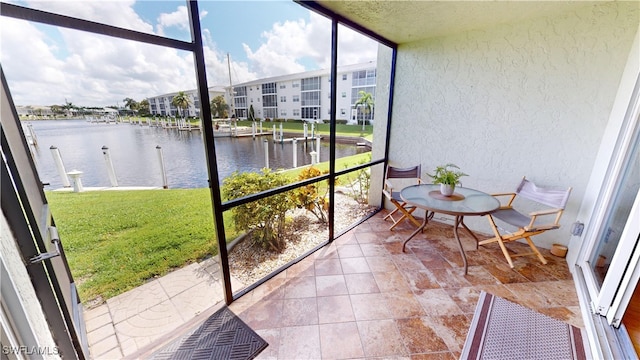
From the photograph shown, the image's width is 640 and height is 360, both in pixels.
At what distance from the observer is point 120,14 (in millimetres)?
1237

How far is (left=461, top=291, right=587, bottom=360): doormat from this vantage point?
5.19 feet

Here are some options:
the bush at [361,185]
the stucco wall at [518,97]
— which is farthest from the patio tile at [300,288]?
the stucco wall at [518,97]

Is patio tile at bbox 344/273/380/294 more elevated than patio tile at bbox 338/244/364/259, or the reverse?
patio tile at bbox 344/273/380/294

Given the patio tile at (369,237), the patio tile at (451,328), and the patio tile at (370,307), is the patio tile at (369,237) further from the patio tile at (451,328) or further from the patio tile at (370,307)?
the patio tile at (451,328)

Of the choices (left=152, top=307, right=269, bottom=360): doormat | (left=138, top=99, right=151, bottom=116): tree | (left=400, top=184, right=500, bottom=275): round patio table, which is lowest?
(left=152, top=307, right=269, bottom=360): doormat

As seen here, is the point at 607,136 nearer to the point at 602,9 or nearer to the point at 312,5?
the point at 602,9

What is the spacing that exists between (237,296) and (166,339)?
55cm

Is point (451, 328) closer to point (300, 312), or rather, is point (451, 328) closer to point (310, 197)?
point (300, 312)

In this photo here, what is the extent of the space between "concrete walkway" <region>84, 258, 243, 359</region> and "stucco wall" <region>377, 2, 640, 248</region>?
3.14 m

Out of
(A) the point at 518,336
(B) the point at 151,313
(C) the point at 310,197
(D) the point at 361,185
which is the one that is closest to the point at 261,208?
(C) the point at 310,197

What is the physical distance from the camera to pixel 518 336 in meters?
1.70

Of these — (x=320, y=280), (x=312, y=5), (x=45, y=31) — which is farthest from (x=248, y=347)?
(x=312, y=5)

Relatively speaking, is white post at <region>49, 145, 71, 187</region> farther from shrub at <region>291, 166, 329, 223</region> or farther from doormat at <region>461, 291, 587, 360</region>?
doormat at <region>461, 291, 587, 360</region>

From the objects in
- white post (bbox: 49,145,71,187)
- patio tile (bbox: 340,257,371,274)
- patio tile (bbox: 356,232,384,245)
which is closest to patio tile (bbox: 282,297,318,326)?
patio tile (bbox: 340,257,371,274)
